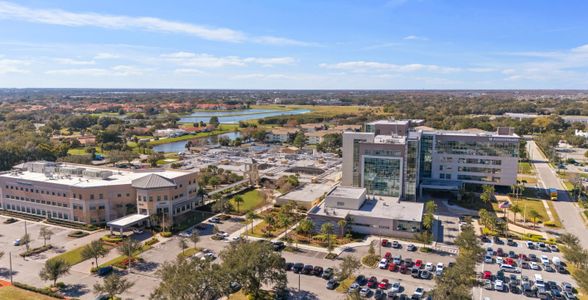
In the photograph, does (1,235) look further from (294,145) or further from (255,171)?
(294,145)

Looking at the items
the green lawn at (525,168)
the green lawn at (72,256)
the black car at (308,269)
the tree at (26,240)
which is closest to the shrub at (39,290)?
the green lawn at (72,256)

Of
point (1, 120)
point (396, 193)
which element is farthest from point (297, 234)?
point (1, 120)

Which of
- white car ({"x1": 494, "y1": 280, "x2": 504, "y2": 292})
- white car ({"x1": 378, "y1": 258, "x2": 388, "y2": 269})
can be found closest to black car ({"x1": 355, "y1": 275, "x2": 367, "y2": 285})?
white car ({"x1": 378, "y1": 258, "x2": 388, "y2": 269})

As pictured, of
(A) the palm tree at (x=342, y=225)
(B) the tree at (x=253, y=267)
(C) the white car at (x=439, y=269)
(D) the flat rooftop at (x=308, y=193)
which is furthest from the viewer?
(D) the flat rooftop at (x=308, y=193)

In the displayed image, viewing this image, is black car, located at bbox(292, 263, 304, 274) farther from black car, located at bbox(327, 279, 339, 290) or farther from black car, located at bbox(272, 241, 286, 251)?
black car, located at bbox(272, 241, 286, 251)

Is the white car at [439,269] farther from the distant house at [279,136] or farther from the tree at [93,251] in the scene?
the distant house at [279,136]

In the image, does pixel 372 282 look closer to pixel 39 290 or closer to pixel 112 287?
pixel 112 287
